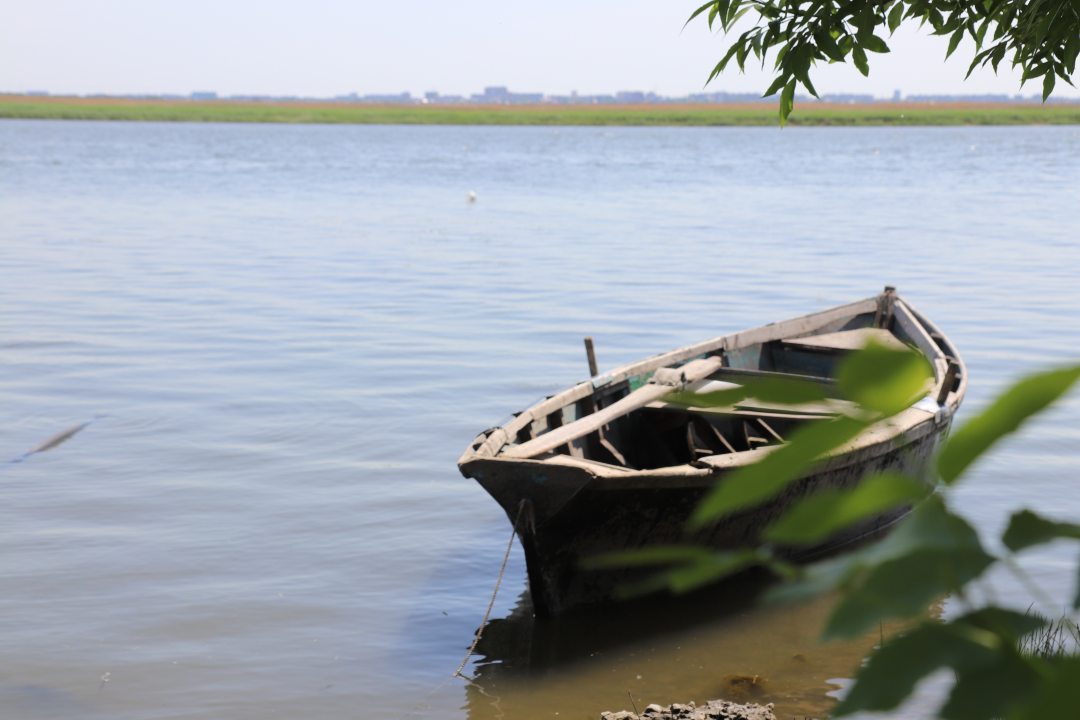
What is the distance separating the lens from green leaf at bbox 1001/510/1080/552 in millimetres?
903

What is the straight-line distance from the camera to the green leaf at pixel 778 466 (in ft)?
2.64

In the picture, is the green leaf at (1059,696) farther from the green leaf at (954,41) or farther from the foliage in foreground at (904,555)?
the green leaf at (954,41)

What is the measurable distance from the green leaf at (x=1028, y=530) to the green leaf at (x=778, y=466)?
18 cm

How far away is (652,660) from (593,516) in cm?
95

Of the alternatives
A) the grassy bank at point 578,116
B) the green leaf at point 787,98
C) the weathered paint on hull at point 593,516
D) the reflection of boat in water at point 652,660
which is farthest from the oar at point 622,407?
the grassy bank at point 578,116

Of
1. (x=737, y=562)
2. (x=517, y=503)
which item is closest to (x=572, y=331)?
(x=517, y=503)

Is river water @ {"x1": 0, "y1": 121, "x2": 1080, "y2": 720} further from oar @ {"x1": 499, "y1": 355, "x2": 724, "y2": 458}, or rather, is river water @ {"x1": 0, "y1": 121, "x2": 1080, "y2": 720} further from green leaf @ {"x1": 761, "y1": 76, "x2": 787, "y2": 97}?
green leaf @ {"x1": 761, "y1": 76, "x2": 787, "y2": 97}

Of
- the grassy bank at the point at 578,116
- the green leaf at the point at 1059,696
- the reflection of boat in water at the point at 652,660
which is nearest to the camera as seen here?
the green leaf at the point at 1059,696

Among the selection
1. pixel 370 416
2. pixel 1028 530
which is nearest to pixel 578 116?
pixel 370 416

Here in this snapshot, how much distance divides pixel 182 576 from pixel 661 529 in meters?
3.55

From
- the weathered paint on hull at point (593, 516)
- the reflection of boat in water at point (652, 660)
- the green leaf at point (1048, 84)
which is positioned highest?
the green leaf at point (1048, 84)

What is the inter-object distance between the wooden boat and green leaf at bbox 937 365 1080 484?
4215mm

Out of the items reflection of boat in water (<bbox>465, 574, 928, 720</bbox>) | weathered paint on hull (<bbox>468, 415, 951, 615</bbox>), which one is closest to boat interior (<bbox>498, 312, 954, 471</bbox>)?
weathered paint on hull (<bbox>468, 415, 951, 615</bbox>)

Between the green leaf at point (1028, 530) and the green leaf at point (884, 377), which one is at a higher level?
the green leaf at point (884, 377)
